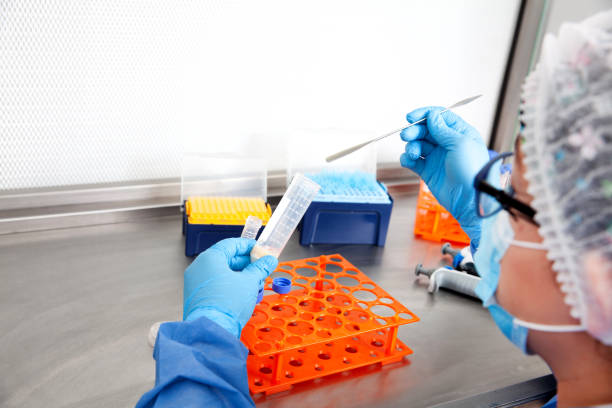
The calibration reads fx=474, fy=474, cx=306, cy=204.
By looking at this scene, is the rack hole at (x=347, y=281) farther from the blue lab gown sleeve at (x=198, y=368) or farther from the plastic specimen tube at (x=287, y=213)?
the blue lab gown sleeve at (x=198, y=368)

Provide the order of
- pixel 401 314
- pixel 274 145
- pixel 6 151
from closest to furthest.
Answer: pixel 401 314 → pixel 6 151 → pixel 274 145

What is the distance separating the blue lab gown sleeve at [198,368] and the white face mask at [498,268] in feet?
1.44

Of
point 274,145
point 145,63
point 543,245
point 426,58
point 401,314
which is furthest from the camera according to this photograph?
point 426,58

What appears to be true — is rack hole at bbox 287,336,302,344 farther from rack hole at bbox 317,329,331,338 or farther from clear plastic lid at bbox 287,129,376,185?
clear plastic lid at bbox 287,129,376,185

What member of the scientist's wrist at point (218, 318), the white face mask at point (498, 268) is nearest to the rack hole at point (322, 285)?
the scientist's wrist at point (218, 318)

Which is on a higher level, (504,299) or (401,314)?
(504,299)

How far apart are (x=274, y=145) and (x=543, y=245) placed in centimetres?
129

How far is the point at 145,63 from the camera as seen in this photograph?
1.51 meters

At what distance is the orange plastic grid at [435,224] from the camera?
171 cm

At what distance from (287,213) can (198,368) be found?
0.53m

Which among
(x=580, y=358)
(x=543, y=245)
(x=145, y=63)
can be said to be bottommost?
(x=580, y=358)

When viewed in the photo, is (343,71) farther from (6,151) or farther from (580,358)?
(580,358)

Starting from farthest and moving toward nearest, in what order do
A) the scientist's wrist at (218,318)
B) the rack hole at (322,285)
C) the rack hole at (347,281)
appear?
1. the rack hole at (347,281)
2. the rack hole at (322,285)
3. the scientist's wrist at (218,318)

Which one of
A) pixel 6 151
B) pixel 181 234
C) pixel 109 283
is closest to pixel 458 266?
pixel 181 234
